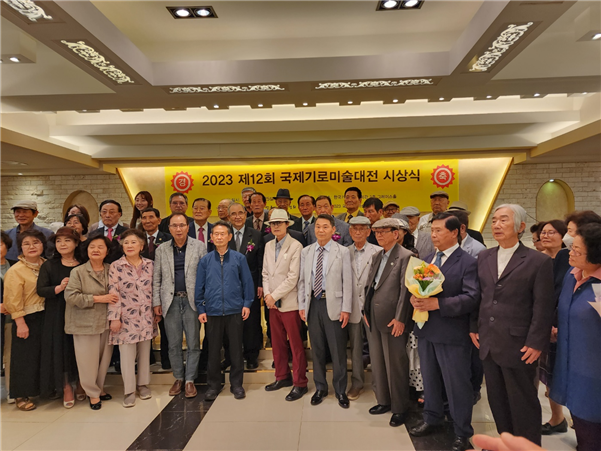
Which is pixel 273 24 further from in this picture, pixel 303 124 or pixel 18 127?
pixel 18 127

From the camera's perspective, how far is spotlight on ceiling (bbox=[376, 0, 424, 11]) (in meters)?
3.57

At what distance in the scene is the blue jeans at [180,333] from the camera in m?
3.94

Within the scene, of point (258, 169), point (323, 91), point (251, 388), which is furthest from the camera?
point (258, 169)

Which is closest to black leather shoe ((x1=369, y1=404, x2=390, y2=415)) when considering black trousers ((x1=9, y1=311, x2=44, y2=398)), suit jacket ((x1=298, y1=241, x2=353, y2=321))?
suit jacket ((x1=298, y1=241, x2=353, y2=321))

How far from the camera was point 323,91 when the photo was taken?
4773mm

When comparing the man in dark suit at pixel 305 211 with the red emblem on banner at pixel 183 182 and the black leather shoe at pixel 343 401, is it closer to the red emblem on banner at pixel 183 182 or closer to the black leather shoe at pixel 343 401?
the black leather shoe at pixel 343 401

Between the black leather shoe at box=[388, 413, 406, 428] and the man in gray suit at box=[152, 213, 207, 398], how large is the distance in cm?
205

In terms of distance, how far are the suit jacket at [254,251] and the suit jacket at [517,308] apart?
8.25 ft

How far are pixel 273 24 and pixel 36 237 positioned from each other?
3.41 metres

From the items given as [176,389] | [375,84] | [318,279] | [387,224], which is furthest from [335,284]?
[375,84]

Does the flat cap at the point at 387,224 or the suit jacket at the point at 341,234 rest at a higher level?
the flat cap at the point at 387,224

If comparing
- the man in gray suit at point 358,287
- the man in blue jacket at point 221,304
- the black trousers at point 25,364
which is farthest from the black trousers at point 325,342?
the black trousers at point 25,364

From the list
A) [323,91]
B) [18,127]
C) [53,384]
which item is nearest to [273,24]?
[323,91]

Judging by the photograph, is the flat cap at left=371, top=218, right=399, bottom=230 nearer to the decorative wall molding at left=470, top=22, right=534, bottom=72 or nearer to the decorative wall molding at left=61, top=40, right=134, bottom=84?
the decorative wall molding at left=470, top=22, right=534, bottom=72
